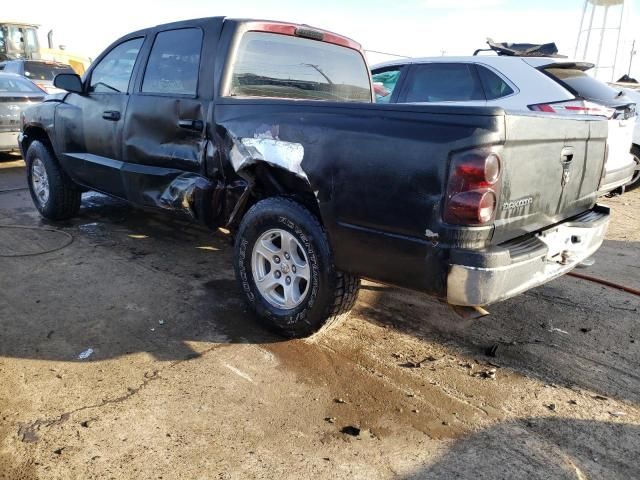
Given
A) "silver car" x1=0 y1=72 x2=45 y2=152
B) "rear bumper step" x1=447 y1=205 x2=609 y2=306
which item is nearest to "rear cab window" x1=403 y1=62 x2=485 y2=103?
"rear bumper step" x1=447 y1=205 x2=609 y2=306

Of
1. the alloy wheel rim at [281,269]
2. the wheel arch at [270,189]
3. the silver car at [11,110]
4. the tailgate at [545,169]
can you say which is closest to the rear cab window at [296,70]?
the wheel arch at [270,189]

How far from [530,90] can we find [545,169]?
3175mm

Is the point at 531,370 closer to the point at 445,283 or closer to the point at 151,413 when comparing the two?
the point at 445,283

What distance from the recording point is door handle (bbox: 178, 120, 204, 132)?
3710 millimetres

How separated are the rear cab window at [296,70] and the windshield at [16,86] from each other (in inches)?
275

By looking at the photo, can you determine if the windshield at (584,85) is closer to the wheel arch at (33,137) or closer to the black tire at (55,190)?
the black tire at (55,190)

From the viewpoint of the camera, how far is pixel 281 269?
131 inches

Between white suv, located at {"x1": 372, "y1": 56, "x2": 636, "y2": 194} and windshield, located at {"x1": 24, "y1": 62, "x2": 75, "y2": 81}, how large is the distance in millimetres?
11805

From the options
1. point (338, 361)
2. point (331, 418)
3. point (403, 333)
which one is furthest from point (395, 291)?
point (331, 418)

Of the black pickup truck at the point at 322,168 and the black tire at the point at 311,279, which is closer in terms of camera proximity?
the black pickup truck at the point at 322,168

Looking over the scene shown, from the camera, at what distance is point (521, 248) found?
2727 millimetres

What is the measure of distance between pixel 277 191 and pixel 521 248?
5.07ft

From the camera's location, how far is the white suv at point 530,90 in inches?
215

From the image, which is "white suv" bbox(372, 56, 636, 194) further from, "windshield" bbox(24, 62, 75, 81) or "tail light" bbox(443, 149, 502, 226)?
"windshield" bbox(24, 62, 75, 81)
